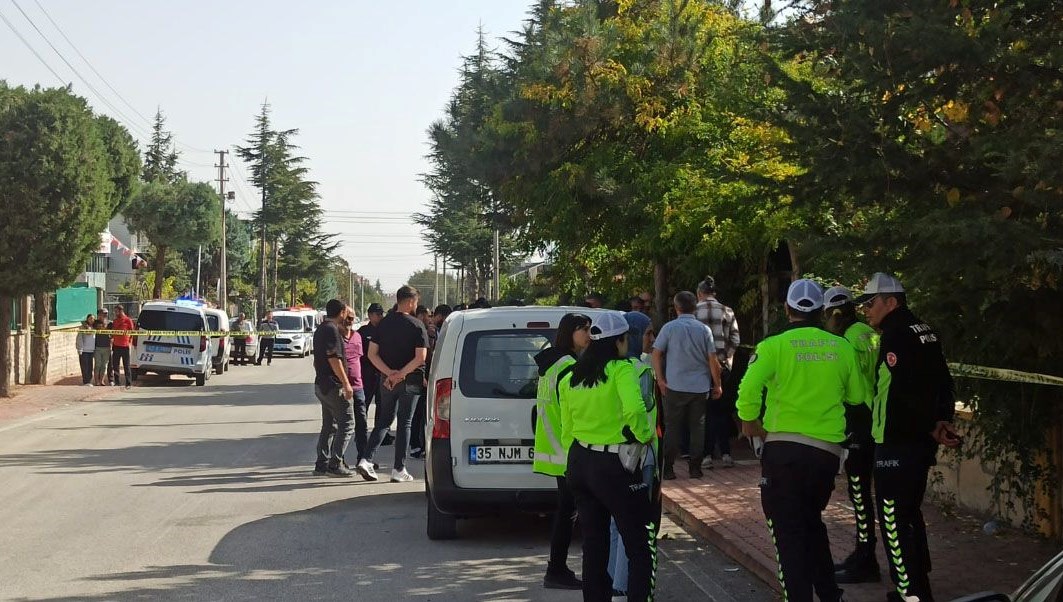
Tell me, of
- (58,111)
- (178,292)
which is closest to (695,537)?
(58,111)

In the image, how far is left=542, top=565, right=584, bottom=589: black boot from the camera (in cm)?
779

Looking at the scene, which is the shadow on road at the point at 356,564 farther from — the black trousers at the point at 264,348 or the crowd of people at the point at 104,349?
the black trousers at the point at 264,348

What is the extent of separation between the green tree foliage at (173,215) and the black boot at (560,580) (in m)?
56.4

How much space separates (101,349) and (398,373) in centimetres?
1933

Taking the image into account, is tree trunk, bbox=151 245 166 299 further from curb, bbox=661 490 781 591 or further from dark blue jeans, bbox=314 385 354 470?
curb, bbox=661 490 781 591

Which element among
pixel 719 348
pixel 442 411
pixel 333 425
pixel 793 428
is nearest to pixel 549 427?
pixel 793 428

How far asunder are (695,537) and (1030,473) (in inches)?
101

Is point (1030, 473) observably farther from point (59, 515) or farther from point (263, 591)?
point (59, 515)

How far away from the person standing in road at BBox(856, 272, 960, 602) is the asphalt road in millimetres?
1272

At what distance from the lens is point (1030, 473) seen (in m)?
8.41

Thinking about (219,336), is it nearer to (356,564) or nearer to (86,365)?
(86,365)

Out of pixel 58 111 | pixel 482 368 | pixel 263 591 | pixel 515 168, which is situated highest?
pixel 58 111

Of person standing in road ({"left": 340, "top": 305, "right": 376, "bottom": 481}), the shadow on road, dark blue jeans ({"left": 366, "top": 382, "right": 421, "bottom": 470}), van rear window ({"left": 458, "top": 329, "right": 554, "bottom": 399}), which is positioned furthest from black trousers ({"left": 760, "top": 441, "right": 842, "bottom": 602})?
Result: person standing in road ({"left": 340, "top": 305, "right": 376, "bottom": 481})

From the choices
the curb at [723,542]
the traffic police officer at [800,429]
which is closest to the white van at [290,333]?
the curb at [723,542]
